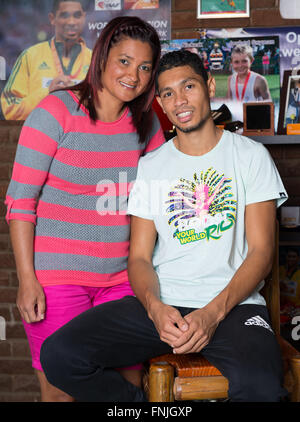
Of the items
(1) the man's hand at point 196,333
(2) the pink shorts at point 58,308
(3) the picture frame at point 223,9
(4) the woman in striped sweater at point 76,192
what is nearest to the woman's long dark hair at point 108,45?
(4) the woman in striped sweater at point 76,192

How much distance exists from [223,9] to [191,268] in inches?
53.4

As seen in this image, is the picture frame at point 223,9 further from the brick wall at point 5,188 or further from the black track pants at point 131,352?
the black track pants at point 131,352

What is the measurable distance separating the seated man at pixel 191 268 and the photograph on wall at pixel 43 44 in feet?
2.87

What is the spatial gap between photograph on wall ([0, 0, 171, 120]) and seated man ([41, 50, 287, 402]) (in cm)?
87

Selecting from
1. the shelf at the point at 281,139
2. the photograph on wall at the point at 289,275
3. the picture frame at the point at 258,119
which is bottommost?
the photograph on wall at the point at 289,275

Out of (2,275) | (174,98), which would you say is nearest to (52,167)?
(174,98)

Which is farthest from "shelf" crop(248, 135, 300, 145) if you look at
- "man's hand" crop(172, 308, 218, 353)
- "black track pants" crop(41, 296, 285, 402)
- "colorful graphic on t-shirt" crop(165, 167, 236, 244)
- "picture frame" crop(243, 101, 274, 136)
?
"man's hand" crop(172, 308, 218, 353)

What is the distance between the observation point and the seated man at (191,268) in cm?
132

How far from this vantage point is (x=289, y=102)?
2213mm

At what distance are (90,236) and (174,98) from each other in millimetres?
510

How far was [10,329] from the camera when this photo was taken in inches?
95.1

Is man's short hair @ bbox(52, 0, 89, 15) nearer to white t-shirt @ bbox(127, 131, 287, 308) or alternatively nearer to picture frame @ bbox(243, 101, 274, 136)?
picture frame @ bbox(243, 101, 274, 136)
